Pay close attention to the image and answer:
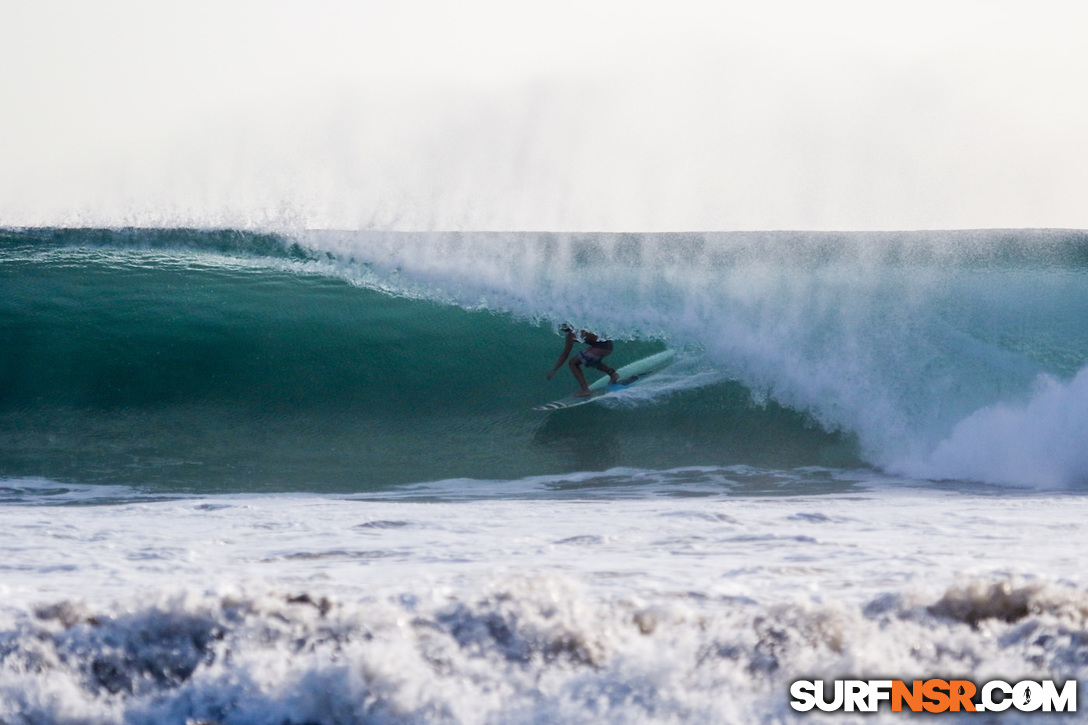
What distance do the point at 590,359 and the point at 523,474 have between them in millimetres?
1937

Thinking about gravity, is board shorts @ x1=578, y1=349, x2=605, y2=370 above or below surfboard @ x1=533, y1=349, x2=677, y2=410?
above

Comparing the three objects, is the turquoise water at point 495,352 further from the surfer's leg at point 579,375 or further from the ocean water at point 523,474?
the surfer's leg at point 579,375

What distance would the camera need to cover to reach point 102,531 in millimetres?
4621

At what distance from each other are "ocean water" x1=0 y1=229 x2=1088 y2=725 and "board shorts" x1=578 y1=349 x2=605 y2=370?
1.38ft

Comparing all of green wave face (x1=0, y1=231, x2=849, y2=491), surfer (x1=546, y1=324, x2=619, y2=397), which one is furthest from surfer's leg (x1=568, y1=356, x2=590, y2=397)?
green wave face (x1=0, y1=231, x2=849, y2=491)

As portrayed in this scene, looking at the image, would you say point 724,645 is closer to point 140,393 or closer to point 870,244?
point 140,393

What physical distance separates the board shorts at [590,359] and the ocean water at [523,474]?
0.42 meters

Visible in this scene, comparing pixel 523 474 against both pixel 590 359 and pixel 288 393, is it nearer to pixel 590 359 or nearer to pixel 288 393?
pixel 590 359

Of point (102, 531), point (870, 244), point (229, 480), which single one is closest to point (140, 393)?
point (229, 480)

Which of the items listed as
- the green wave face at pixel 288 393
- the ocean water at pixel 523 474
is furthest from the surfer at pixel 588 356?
the ocean water at pixel 523 474

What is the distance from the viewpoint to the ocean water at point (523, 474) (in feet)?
8.50

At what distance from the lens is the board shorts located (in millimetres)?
8836

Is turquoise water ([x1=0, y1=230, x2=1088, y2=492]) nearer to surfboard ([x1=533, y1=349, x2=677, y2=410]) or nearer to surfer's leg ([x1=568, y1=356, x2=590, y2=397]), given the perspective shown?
surfboard ([x1=533, y1=349, x2=677, y2=410])

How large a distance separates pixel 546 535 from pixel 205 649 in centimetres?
208
